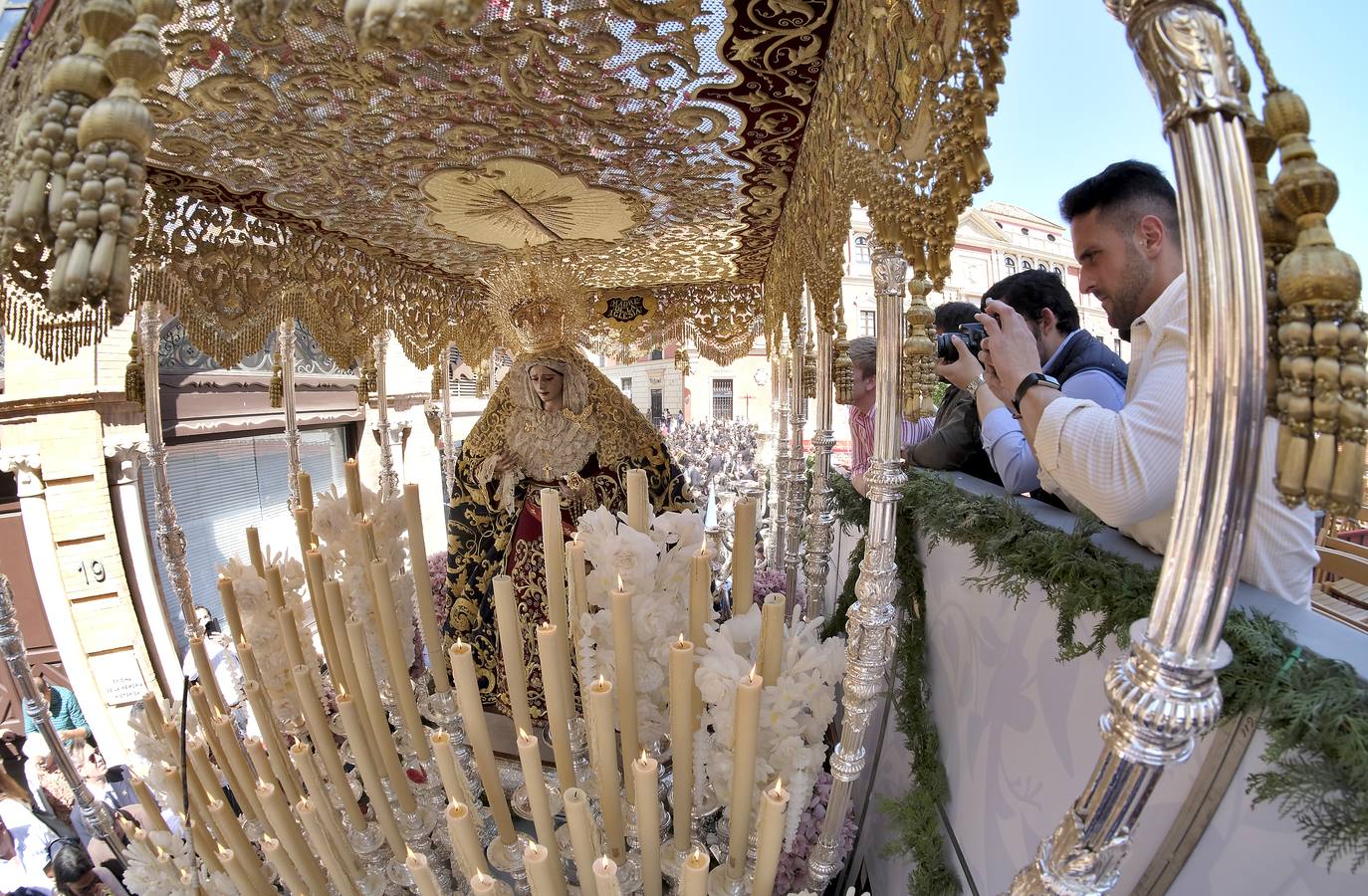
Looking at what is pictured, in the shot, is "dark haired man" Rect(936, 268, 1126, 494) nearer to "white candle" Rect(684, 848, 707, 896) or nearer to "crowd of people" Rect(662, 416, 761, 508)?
"white candle" Rect(684, 848, 707, 896)

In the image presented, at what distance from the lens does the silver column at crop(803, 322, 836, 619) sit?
2584 millimetres

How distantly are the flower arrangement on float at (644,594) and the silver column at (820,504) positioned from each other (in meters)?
1.58

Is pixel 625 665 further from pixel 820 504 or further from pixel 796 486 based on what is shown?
pixel 796 486

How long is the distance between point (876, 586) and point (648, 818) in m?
0.68

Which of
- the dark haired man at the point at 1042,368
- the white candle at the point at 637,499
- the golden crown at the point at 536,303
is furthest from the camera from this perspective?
the golden crown at the point at 536,303

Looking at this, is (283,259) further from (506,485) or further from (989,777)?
(989,777)

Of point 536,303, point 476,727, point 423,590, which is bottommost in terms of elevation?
point 476,727

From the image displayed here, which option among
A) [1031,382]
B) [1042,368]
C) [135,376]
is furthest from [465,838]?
[135,376]

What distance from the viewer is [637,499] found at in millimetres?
1050

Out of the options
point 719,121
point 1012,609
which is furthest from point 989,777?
point 719,121

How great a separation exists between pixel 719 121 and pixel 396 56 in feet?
2.55

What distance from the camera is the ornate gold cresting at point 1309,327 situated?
1.33ft

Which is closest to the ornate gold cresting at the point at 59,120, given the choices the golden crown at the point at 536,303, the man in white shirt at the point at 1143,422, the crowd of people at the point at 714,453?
the man in white shirt at the point at 1143,422

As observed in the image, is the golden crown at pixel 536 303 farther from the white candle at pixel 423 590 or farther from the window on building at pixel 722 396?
the window on building at pixel 722 396
